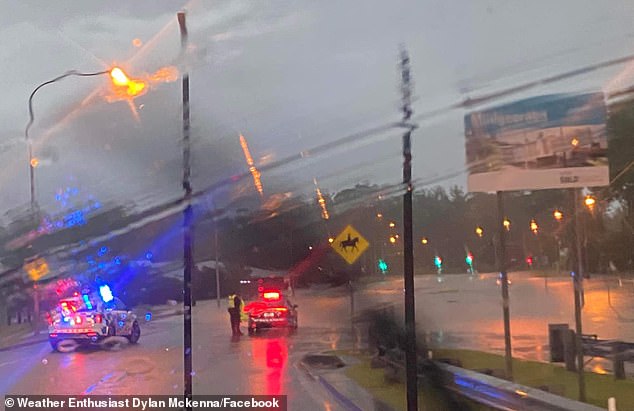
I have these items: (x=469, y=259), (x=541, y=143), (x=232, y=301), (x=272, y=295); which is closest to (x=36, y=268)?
(x=232, y=301)

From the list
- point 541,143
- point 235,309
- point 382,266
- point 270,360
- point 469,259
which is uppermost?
point 541,143

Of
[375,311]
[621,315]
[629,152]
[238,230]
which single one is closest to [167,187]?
[238,230]

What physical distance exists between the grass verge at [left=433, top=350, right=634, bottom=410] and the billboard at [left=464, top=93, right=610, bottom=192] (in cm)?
257

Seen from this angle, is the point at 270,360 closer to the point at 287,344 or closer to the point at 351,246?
the point at 287,344

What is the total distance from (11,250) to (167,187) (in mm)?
3043

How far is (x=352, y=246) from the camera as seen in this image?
1095 centimetres

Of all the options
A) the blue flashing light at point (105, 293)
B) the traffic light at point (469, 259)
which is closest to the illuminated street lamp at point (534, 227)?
the traffic light at point (469, 259)

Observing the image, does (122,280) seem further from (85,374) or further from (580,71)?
(580,71)

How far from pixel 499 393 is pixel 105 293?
235 inches

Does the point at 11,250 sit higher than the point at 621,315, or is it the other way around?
the point at 11,250

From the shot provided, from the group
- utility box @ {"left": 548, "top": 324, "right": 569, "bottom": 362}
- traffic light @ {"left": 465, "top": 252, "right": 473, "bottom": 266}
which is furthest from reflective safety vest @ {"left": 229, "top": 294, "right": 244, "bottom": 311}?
utility box @ {"left": 548, "top": 324, "right": 569, "bottom": 362}

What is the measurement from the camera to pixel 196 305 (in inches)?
388

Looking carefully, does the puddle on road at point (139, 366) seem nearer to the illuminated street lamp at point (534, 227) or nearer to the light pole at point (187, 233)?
the light pole at point (187, 233)

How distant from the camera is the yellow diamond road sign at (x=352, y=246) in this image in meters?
10.9
